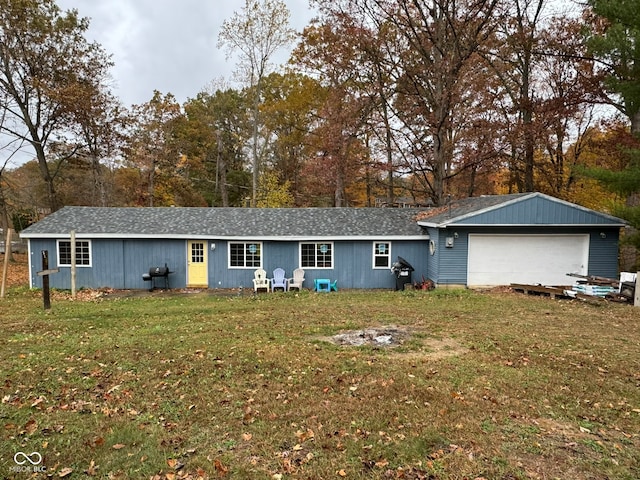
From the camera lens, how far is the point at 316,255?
50.9 ft

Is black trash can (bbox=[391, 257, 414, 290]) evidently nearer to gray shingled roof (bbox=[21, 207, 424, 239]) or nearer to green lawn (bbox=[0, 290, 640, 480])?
gray shingled roof (bbox=[21, 207, 424, 239])

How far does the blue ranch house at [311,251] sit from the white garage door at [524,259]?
34 millimetres

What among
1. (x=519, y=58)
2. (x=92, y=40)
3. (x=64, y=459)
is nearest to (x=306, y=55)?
(x=519, y=58)

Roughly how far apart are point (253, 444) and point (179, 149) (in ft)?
92.0

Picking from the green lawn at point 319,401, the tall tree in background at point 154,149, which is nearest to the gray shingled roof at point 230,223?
the green lawn at point 319,401

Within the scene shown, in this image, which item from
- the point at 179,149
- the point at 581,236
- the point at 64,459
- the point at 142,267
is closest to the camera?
the point at 64,459

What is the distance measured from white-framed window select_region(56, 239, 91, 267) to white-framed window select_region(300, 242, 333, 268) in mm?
8067

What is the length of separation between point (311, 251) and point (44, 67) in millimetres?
18387

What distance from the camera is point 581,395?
481 cm

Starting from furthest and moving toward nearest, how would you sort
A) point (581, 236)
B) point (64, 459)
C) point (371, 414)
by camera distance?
point (581, 236) → point (371, 414) → point (64, 459)

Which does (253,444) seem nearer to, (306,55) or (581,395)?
(581,395)

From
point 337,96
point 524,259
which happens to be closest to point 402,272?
point 524,259

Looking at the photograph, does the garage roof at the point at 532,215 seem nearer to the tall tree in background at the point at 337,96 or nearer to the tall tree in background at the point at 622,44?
the tall tree in background at the point at 622,44

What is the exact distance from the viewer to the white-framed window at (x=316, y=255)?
15453 millimetres
